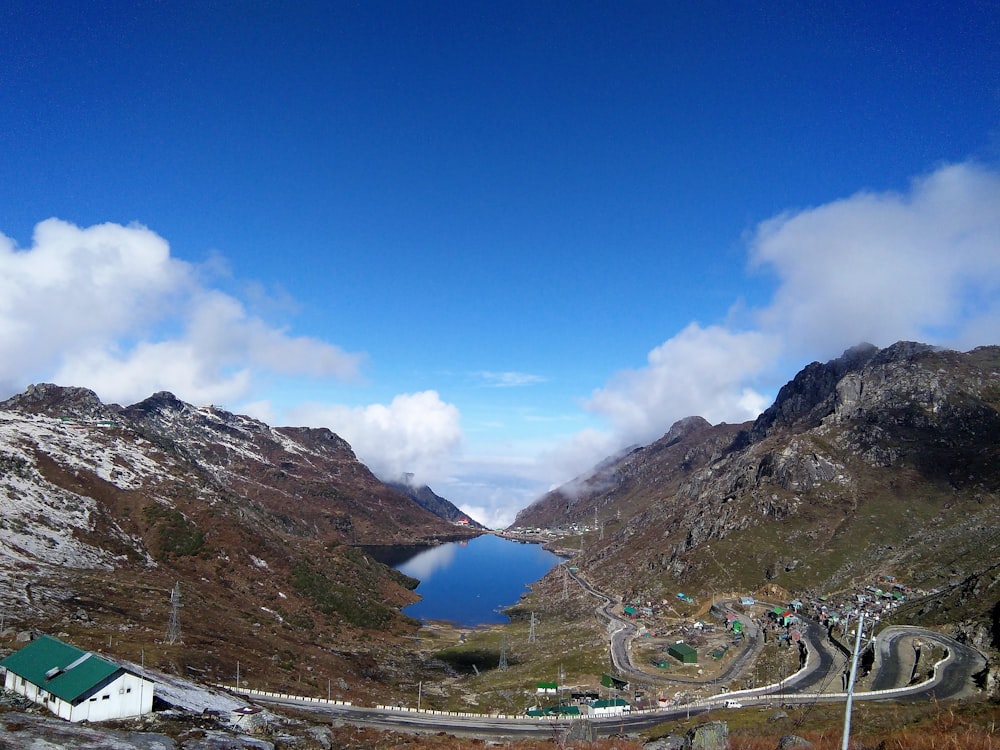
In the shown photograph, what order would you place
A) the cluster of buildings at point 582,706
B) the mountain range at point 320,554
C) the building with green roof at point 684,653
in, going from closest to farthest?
the cluster of buildings at point 582,706 → the mountain range at point 320,554 → the building with green roof at point 684,653

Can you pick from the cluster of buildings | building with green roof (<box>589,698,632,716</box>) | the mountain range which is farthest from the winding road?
the mountain range

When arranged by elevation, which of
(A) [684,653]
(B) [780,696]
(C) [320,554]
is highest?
(C) [320,554]

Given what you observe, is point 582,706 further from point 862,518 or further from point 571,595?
point 571,595

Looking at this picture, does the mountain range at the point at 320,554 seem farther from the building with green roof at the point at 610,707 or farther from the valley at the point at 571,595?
the building with green roof at the point at 610,707

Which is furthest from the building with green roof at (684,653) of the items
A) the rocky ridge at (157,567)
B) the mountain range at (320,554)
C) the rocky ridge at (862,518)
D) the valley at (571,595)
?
the rocky ridge at (157,567)

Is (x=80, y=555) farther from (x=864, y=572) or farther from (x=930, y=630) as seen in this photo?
(x=864, y=572)

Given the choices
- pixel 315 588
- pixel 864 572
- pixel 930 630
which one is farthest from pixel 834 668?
pixel 315 588

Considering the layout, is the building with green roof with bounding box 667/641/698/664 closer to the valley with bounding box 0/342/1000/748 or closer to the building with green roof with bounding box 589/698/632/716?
the valley with bounding box 0/342/1000/748

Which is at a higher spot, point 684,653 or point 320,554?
point 320,554

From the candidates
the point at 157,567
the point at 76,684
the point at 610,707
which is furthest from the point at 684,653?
the point at 157,567
